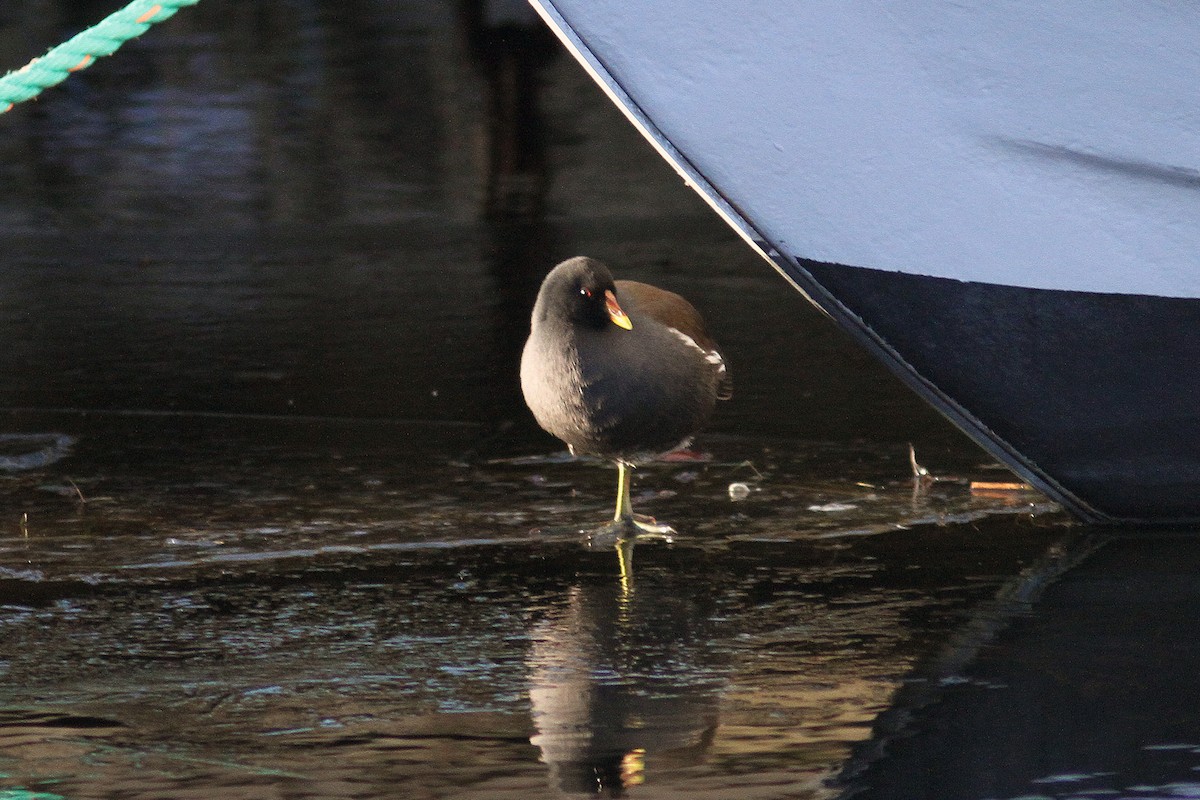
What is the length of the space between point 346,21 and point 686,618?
8.51 m

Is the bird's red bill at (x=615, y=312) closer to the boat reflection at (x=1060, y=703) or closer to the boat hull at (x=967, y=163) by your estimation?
the boat hull at (x=967, y=163)

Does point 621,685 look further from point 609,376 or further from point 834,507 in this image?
point 834,507

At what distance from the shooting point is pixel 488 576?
4.29 m

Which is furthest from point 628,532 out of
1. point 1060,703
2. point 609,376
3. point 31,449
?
point 31,449

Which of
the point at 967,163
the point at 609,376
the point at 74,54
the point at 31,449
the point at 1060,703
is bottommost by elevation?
the point at 1060,703

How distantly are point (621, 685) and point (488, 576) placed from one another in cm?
85

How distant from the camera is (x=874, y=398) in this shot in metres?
6.20

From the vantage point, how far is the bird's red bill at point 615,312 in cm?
468

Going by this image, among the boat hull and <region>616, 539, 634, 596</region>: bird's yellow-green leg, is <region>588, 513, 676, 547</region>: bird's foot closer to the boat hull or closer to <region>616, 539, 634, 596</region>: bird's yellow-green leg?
<region>616, 539, 634, 596</region>: bird's yellow-green leg

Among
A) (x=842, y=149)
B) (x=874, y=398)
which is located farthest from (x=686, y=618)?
(x=874, y=398)

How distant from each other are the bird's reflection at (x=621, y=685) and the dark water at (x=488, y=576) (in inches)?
0.4

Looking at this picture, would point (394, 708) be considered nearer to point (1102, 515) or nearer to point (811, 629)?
point (811, 629)

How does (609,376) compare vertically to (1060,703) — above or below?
above

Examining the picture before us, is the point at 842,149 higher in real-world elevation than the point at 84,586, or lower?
higher
